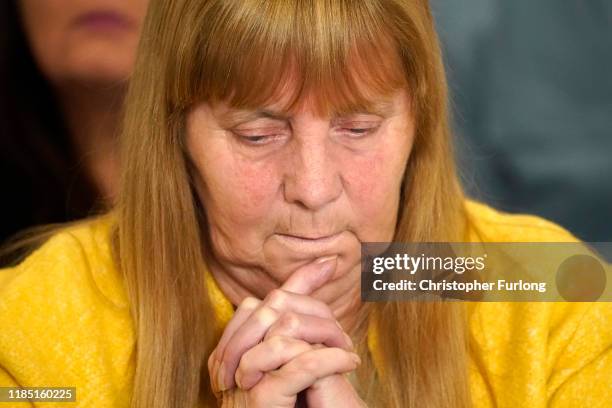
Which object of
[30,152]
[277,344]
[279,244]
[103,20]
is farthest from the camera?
[30,152]

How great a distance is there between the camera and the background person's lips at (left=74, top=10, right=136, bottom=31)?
219 cm

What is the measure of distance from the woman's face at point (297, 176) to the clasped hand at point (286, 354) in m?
0.06

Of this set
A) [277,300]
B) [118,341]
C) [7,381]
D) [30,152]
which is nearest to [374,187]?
[277,300]

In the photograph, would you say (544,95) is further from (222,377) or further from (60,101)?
(222,377)

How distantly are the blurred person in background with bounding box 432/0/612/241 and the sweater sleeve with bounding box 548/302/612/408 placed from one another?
2.73 ft

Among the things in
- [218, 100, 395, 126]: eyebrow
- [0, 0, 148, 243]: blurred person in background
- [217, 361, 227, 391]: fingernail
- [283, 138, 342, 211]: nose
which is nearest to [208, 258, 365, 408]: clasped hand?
[217, 361, 227, 391]: fingernail

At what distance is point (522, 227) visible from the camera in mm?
1582

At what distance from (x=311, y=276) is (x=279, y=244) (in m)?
0.07

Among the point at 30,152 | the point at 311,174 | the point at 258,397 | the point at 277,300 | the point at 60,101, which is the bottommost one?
the point at 258,397

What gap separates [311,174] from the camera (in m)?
1.31

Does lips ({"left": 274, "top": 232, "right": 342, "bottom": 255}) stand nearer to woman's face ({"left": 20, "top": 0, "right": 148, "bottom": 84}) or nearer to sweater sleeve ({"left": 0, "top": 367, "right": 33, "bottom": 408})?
sweater sleeve ({"left": 0, "top": 367, "right": 33, "bottom": 408})

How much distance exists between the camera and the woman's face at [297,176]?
1.31 meters

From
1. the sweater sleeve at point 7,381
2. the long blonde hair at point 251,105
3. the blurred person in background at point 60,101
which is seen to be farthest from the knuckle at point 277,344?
the blurred person in background at point 60,101

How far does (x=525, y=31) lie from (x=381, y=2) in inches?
42.6
